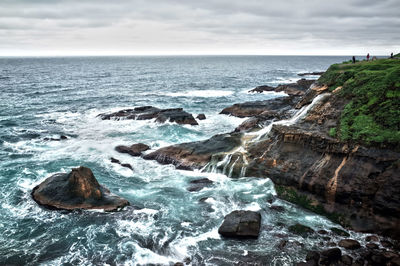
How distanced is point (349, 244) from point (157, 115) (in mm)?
34193

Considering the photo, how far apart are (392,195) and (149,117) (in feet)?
114

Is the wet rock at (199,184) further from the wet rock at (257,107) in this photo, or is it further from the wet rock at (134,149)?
the wet rock at (257,107)

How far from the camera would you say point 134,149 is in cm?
3116

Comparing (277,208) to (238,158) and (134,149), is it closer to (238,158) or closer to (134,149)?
(238,158)

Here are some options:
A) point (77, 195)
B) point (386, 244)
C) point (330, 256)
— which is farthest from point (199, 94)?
point (330, 256)

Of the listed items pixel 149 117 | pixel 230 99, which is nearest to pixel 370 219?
pixel 149 117

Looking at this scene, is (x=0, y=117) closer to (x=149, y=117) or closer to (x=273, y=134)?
(x=149, y=117)

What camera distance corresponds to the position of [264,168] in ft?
77.1

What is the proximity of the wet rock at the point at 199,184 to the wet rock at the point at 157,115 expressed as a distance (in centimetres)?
1951

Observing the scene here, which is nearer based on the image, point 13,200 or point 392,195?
point 392,195

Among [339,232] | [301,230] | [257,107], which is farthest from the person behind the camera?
[257,107]

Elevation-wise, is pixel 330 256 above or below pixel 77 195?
below

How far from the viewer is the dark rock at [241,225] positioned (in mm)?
17125

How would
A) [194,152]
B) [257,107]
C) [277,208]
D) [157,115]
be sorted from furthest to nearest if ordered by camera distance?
[257,107]
[157,115]
[194,152]
[277,208]
